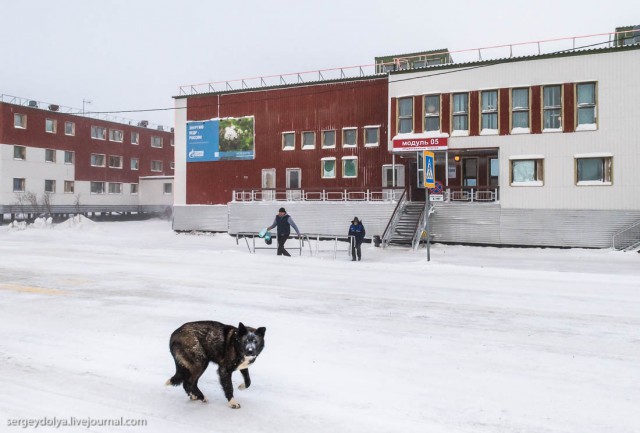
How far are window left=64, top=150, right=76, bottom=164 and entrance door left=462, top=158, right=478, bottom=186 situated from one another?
40375mm

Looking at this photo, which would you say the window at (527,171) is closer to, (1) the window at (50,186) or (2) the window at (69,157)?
(1) the window at (50,186)

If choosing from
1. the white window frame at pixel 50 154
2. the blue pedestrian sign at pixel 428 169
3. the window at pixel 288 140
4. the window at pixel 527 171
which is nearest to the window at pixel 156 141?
the white window frame at pixel 50 154

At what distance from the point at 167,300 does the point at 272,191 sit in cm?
2316

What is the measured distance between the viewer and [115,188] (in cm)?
5594

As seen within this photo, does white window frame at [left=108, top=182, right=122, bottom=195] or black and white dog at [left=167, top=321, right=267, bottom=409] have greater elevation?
white window frame at [left=108, top=182, right=122, bottom=195]

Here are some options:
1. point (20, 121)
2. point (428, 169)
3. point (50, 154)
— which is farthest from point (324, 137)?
point (50, 154)

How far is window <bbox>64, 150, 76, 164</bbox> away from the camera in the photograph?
50562 millimetres

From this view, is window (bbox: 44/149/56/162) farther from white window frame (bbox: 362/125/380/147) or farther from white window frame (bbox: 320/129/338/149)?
white window frame (bbox: 362/125/380/147)

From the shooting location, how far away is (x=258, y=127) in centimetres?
3381

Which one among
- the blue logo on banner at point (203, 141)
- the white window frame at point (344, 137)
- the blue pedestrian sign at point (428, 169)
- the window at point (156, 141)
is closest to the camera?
the blue pedestrian sign at point (428, 169)

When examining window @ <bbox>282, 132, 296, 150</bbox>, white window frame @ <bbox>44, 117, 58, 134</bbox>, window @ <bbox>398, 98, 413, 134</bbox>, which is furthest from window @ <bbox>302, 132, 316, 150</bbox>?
white window frame @ <bbox>44, 117, 58, 134</bbox>

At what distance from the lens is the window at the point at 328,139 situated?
31.6 m

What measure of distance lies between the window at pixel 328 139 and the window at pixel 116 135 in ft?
109

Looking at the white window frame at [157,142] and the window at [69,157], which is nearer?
the window at [69,157]
